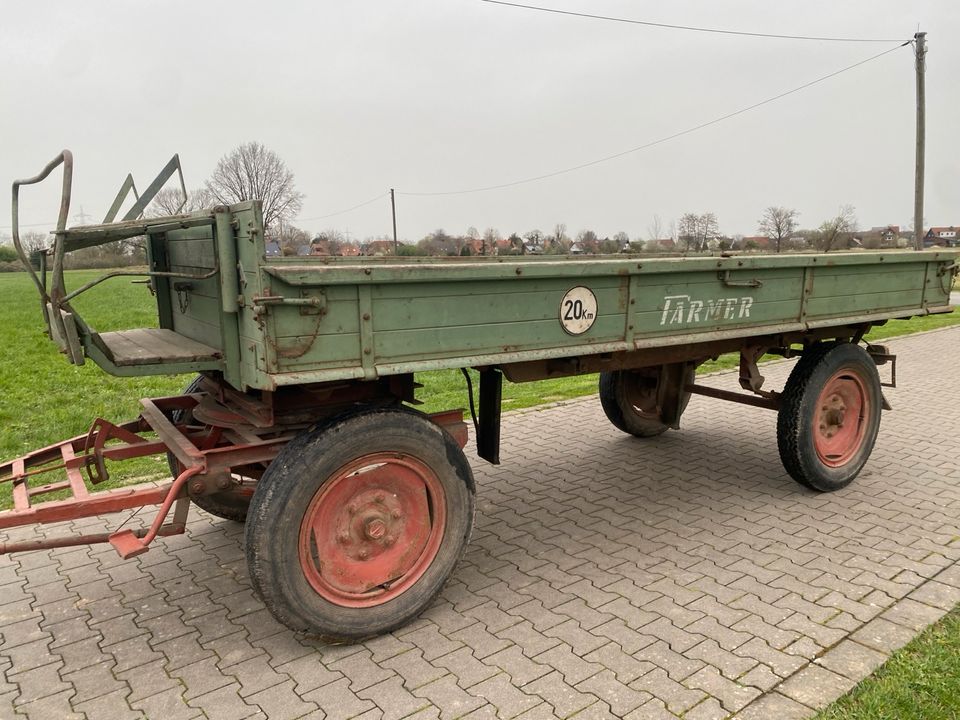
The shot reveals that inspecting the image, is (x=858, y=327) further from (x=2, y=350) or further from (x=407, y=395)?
(x=2, y=350)

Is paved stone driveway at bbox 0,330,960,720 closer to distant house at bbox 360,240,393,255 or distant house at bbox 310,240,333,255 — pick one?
distant house at bbox 310,240,333,255

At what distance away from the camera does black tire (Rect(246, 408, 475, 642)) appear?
2916mm

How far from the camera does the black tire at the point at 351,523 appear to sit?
9.57 feet

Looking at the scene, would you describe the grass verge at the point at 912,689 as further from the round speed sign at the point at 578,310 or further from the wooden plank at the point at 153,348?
the wooden plank at the point at 153,348

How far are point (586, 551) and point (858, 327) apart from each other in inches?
103

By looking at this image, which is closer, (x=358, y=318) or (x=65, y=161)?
(x=65, y=161)

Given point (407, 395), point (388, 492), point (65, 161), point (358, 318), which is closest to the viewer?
point (65, 161)

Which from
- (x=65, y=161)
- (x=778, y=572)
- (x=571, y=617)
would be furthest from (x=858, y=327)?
(x=65, y=161)

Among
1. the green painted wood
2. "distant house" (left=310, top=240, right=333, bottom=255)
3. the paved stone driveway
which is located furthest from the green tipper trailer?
"distant house" (left=310, top=240, right=333, bottom=255)

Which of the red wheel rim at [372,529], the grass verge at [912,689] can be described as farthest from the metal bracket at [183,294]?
the grass verge at [912,689]

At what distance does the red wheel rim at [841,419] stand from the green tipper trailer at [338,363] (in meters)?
0.88

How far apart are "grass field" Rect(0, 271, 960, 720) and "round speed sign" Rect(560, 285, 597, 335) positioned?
1.83 meters

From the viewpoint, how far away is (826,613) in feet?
11.0

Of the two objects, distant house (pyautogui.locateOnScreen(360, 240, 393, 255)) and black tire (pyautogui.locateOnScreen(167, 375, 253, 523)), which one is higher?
distant house (pyautogui.locateOnScreen(360, 240, 393, 255))
